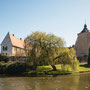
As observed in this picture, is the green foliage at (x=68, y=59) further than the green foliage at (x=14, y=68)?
No

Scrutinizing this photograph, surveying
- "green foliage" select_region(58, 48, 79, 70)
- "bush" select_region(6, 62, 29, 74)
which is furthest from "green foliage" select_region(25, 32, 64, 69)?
"bush" select_region(6, 62, 29, 74)

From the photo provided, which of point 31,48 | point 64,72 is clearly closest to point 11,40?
point 31,48

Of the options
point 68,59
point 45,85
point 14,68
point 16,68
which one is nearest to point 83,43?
point 68,59

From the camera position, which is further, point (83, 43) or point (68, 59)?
point (83, 43)

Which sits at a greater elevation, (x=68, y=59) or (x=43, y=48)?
(x=43, y=48)

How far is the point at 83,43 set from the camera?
48000 mm

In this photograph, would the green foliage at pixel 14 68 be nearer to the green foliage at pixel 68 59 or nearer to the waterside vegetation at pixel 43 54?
the waterside vegetation at pixel 43 54

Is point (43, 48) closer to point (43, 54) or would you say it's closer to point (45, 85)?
point (43, 54)

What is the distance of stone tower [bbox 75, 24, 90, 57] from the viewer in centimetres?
4599

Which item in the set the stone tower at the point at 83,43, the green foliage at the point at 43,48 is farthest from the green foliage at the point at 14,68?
the stone tower at the point at 83,43

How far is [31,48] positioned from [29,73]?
4356 mm

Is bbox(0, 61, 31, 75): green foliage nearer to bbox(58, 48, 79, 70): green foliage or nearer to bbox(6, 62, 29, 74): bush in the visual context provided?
bbox(6, 62, 29, 74): bush

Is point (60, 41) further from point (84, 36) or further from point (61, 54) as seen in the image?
point (84, 36)

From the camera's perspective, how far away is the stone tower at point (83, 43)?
46.0 meters
